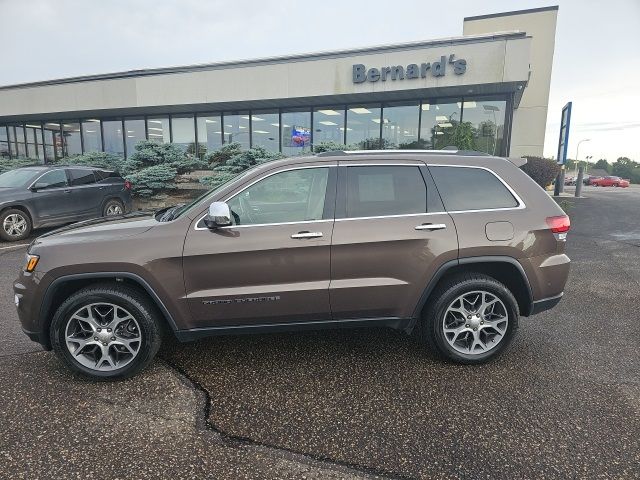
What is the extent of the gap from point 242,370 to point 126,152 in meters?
18.7

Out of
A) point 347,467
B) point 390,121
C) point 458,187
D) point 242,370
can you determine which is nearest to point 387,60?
point 390,121

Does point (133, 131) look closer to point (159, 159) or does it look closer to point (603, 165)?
point (159, 159)

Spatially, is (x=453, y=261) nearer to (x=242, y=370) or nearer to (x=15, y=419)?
(x=242, y=370)

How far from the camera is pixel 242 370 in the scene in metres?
3.45

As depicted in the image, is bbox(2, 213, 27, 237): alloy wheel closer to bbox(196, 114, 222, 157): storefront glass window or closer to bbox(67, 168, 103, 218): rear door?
bbox(67, 168, 103, 218): rear door

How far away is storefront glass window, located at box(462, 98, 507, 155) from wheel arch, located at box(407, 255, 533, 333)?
1172 centimetres

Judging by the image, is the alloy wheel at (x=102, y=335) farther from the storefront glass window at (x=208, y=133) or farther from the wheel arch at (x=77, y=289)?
the storefront glass window at (x=208, y=133)

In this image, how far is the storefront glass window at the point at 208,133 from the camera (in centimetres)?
1756

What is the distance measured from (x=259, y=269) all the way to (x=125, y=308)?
3.45 ft

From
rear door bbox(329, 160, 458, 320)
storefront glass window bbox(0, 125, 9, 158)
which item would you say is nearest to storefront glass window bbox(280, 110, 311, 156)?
rear door bbox(329, 160, 458, 320)

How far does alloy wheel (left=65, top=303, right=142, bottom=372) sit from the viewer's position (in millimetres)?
3256

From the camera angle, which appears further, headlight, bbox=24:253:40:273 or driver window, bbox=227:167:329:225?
driver window, bbox=227:167:329:225

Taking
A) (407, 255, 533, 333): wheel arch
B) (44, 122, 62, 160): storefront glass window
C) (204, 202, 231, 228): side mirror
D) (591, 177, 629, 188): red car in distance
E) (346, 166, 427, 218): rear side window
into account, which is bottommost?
(591, 177, 629, 188): red car in distance

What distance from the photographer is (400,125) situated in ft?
50.0
